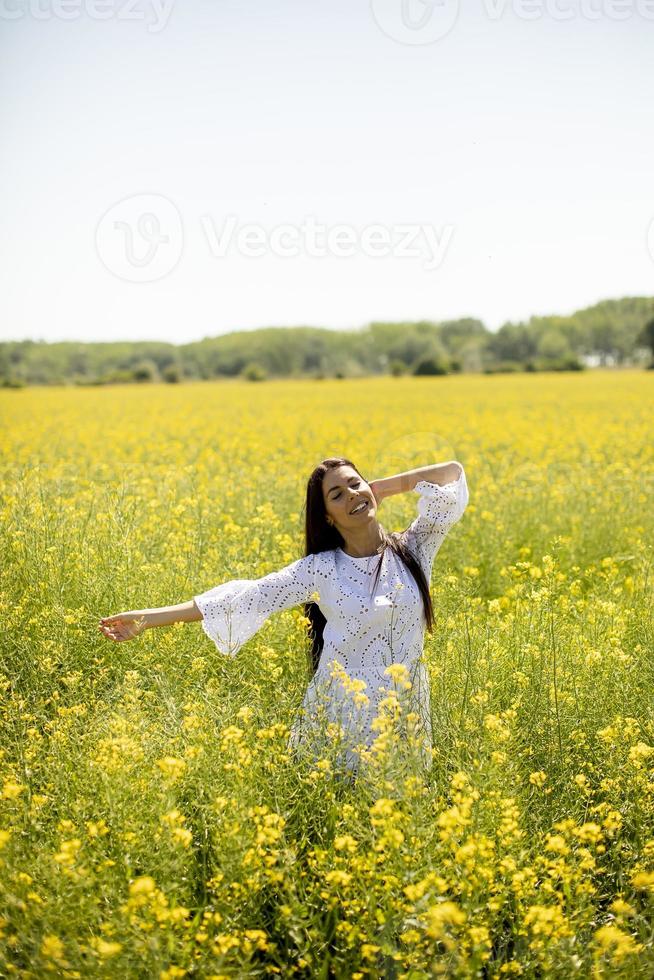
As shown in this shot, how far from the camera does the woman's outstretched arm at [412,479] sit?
3660mm

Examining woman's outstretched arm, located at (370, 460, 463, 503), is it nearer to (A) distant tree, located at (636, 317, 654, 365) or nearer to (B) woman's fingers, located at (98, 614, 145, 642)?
(B) woman's fingers, located at (98, 614, 145, 642)

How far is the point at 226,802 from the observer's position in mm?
2500

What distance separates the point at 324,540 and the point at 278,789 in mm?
1060

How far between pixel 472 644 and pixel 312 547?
31.9 inches

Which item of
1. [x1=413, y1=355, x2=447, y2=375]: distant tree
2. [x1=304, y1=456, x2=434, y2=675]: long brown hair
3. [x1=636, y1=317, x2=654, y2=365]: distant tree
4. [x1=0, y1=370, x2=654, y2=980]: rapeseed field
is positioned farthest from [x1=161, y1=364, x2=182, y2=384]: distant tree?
[x1=304, y1=456, x2=434, y2=675]: long brown hair

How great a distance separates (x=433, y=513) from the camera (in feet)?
11.7

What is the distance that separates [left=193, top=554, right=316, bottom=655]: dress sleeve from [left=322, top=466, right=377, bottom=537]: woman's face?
20 centimetres

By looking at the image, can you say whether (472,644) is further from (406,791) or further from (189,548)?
(189,548)

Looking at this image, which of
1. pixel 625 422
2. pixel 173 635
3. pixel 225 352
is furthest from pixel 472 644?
pixel 225 352

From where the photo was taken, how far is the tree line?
5362 centimetres

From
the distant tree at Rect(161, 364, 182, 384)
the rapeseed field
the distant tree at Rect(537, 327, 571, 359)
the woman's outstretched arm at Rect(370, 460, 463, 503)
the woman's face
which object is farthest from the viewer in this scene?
the distant tree at Rect(537, 327, 571, 359)

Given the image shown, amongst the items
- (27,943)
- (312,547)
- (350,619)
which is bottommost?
(27,943)

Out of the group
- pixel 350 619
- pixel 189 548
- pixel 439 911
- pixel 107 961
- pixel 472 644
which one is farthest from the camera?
pixel 189 548

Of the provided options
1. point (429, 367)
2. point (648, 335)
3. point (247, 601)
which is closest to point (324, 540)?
point (247, 601)
